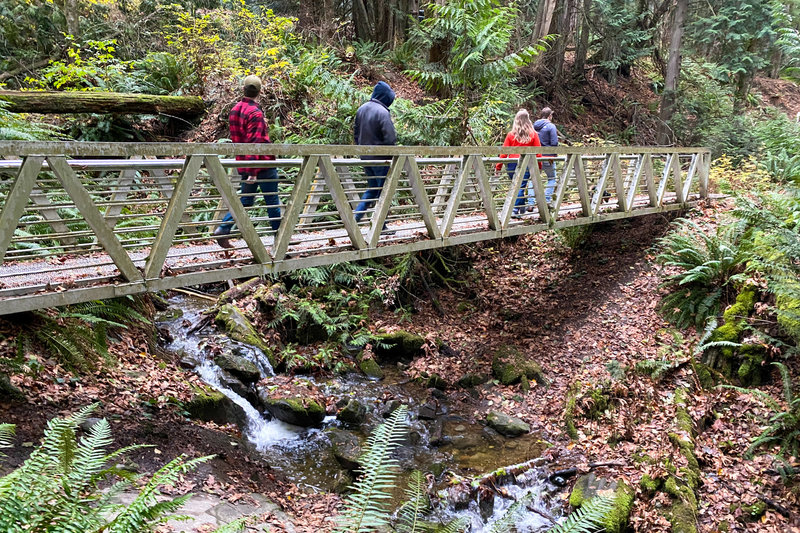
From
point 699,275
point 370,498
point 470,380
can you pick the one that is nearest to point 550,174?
point 699,275

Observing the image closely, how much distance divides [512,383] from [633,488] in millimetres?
2861

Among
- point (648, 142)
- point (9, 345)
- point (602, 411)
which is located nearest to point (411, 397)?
point (602, 411)

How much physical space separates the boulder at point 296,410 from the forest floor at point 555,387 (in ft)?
2.60

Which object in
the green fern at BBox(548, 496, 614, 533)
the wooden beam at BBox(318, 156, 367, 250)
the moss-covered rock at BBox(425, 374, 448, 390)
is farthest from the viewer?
the moss-covered rock at BBox(425, 374, 448, 390)

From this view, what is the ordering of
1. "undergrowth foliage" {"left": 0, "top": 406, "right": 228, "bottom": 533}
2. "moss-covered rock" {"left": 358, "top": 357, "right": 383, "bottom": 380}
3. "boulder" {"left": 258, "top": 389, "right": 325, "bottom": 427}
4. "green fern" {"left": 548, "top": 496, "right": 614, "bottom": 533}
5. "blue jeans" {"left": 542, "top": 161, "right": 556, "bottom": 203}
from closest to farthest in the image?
"undergrowth foliage" {"left": 0, "top": 406, "right": 228, "bottom": 533} < "green fern" {"left": 548, "top": 496, "right": 614, "bottom": 533} < "boulder" {"left": 258, "top": 389, "right": 325, "bottom": 427} < "moss-covered rock" {"left": 358, "top": 357, "right": 383, "bottom": 380} < "blue jeans" {"left": 542, "top": 161, "right": 556, "bottom": 203}

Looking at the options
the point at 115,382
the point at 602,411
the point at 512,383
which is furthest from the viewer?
the point at 512,383

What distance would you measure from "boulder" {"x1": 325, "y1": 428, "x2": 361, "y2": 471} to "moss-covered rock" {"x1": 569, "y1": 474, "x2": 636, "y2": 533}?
262 centimetres

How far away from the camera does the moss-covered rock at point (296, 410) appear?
739 cm

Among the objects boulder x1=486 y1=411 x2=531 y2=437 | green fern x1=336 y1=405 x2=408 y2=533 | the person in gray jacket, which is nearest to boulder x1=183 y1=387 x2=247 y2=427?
boulder x1=486 y1=411 x2=531 y2=437

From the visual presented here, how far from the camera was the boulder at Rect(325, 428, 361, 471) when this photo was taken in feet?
21.5

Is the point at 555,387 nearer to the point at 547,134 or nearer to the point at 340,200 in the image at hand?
the point at 547,134

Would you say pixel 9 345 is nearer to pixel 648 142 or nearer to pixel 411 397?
pixel 411 397

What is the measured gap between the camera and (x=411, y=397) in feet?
27.6

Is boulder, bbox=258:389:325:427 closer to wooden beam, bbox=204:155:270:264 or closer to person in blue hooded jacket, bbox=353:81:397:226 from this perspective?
person in blue hooded jacket, bbox=353:81:397:226
